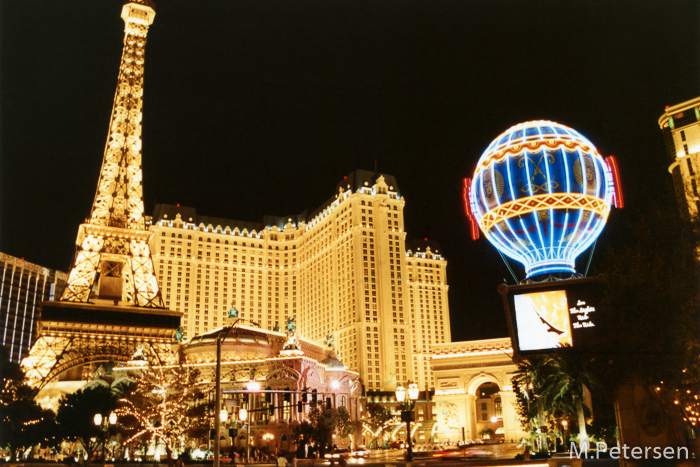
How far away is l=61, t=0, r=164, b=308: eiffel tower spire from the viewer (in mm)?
86000

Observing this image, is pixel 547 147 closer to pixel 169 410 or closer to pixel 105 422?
pixel 169 410

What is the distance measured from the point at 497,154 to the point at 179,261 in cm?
11859

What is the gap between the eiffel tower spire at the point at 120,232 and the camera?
86.0 metres

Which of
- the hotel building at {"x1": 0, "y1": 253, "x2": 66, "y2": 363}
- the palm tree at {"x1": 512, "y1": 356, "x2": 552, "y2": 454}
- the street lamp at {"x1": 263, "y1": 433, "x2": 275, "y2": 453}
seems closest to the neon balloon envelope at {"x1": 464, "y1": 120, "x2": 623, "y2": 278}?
the palm tree at {"x1": 512, "y1": 356, "x2": 552, "y2": 454}

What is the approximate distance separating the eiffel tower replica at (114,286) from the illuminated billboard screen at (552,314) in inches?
2327

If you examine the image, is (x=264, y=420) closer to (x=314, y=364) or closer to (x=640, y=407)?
(x=314, y=364)

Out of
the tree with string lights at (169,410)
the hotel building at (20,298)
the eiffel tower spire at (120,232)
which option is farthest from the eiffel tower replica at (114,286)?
the hotel building at (20,298)

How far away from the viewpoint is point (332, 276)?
14350 centimetres

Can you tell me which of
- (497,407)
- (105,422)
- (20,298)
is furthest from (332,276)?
(105,422)

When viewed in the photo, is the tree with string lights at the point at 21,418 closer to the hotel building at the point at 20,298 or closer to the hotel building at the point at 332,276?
the hotel building at the point at 332,276

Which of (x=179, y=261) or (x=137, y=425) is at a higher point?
(x=179, y=261)

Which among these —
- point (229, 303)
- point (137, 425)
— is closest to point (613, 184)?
point (137, 425)

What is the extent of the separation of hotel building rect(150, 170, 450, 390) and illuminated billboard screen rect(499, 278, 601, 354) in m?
93.8

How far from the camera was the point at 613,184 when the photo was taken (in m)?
42.5
